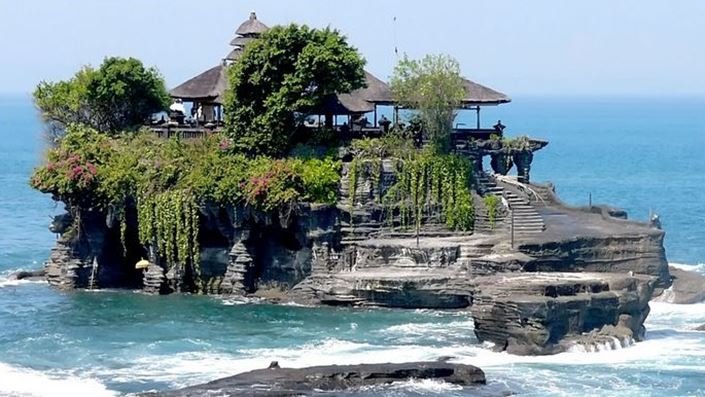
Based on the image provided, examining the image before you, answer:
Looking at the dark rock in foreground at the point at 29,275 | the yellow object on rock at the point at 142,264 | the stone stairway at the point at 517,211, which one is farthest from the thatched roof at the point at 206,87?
the stone stairway at the point at 517,211

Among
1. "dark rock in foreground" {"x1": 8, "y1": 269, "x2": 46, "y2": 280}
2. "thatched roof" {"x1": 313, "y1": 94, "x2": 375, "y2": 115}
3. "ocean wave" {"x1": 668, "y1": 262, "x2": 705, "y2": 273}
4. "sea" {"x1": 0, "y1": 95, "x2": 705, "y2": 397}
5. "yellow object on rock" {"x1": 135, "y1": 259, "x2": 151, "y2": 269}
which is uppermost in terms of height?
"thatched roof" {"x1": 313, "y1": 94, "x2": 375, "y2": 115}

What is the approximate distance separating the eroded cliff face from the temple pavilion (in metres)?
4.57

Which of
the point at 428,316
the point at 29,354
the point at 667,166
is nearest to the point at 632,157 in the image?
the point at 667,166

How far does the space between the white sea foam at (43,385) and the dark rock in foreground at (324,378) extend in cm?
309

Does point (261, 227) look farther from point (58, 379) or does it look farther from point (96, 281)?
point (58, 379)

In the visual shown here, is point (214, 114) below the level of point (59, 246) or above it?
above

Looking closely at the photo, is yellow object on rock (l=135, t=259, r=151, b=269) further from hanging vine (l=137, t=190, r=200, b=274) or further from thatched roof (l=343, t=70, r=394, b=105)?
thatched roof (l=343, t=70, r=394, b=105)

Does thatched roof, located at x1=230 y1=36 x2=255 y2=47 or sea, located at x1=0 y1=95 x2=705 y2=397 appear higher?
thatched roof, located at x1=230 y1=36 x2=255 y2=47

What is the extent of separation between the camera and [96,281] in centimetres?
7975

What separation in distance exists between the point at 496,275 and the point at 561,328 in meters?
6.14

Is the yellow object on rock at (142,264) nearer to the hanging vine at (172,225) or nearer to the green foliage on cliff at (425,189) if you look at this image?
the hanging vine at (172,225)

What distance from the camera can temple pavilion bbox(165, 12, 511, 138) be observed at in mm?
80369

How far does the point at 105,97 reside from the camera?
84250mm

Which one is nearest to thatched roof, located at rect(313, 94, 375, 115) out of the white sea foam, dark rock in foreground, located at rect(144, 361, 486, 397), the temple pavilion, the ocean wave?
the temple pavilion
